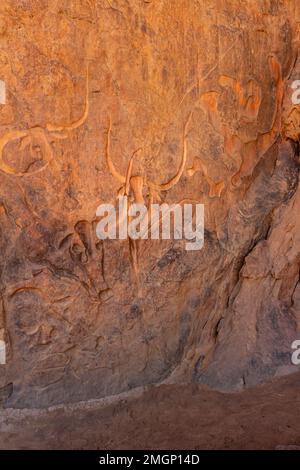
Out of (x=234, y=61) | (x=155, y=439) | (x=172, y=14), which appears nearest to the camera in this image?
(x=155, y=439)

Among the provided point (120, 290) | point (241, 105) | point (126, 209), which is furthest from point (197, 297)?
point (241, 105)

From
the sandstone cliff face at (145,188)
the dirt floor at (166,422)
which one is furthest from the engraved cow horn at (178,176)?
the dirt floor at (166,422)

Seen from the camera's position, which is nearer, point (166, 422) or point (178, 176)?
point (166, 422)

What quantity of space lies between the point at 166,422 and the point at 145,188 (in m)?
1.09

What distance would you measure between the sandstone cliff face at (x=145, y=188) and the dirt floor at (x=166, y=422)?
0.08 meters

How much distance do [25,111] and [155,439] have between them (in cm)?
153

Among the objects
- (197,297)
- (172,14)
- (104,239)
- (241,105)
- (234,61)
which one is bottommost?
(197,297)

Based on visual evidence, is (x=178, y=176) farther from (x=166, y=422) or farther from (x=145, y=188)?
(x=166, y=422)

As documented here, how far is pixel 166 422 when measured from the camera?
2654 mm

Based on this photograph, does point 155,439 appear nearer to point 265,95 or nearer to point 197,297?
point 197,297

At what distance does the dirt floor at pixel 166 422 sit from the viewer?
98.2 inches

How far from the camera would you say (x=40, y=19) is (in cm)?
254

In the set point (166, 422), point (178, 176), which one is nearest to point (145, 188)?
point (178, 176)

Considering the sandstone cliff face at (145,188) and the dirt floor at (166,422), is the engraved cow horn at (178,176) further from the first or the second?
the dirt floor at (166,422)
